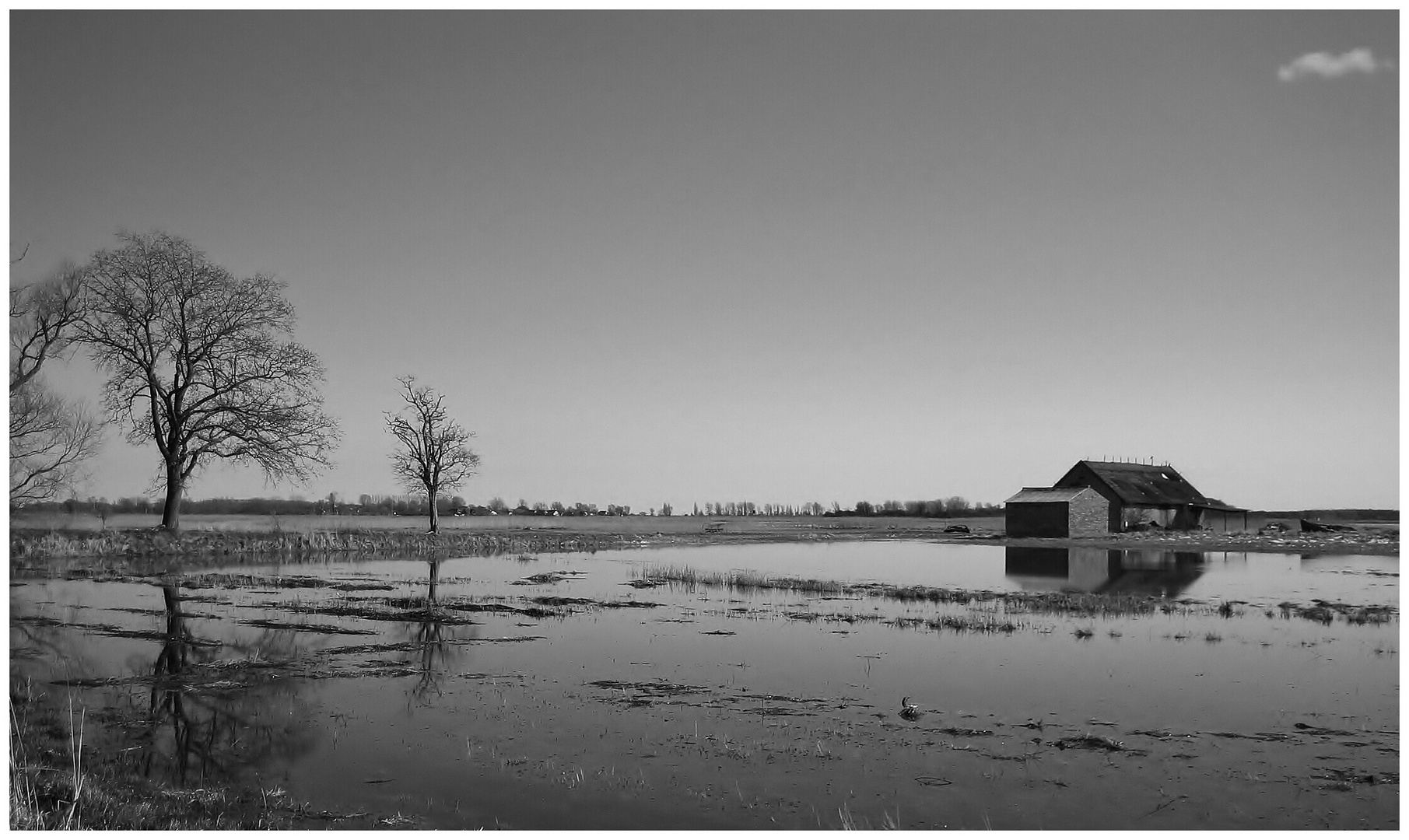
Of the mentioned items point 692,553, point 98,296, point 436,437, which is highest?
point 98,296

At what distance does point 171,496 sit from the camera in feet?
131

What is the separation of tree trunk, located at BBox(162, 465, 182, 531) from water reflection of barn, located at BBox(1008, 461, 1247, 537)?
49.1 meters

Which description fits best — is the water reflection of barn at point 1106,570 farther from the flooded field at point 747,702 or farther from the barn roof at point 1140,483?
the barn roof at point 1140,483

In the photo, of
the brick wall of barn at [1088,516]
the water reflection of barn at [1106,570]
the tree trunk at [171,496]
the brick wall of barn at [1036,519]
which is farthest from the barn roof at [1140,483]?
the tree trunk at [171,496]

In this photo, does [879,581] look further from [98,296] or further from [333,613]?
[98,296]

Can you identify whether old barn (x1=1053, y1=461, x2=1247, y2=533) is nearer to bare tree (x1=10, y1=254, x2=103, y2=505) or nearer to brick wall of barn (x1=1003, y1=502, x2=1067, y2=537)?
brick wall of barn (x1=1003, y1=502, x2=1067, y2=537)

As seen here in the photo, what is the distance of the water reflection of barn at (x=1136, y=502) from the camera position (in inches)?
2638

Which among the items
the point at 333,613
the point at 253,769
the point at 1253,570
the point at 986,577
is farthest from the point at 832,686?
the point at 1253,570

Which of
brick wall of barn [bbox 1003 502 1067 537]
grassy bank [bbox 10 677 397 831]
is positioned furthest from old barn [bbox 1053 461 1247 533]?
grassy bank [bbox 10 677 397 831]

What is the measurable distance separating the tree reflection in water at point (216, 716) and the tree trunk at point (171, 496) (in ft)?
81.3

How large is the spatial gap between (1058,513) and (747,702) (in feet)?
183

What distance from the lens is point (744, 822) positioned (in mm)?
9016

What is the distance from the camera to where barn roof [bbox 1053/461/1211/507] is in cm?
7219

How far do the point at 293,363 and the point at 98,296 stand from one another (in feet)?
23.2
